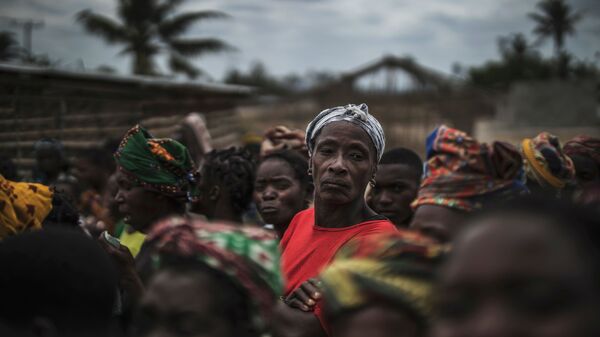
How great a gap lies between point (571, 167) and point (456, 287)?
3.83 meters

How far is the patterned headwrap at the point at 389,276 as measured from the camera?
210 centimetres

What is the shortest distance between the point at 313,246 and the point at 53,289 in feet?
5.06

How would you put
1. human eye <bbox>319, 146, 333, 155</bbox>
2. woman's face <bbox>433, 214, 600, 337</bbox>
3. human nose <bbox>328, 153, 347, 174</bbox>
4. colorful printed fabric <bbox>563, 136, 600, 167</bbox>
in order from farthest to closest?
colorful printed fabric <bbox>563, 136, 600, 167</bbox>
human eye <bbox>319, 146, 333, 155</bbox>
human nose <bbox>328, 153, 347, 174</bbox>
woman's face <bbox>433, 214, 600, 337</bbox>

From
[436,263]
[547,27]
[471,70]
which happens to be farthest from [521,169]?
[547,27]

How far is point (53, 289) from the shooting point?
2303 millimetres

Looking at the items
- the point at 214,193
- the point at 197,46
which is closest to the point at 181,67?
the point at 197,46

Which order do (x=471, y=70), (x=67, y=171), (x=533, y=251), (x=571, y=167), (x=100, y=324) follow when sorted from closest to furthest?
(x=533, y=251)
(x=100, y=324)
(x=571, y=167)
(x=67, y=171)
(x=471, y=70)

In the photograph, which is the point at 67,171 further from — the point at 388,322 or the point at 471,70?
the point at 471,70

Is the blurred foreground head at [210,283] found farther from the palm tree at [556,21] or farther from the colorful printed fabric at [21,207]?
the palm tree at [556,21]

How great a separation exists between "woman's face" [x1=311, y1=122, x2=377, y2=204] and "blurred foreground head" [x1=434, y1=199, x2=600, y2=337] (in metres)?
2.10

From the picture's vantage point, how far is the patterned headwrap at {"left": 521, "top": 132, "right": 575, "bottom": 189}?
502cm

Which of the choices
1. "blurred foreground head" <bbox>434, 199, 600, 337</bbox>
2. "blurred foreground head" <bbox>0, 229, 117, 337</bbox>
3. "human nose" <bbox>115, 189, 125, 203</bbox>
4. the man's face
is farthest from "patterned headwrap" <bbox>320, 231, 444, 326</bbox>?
the man's face

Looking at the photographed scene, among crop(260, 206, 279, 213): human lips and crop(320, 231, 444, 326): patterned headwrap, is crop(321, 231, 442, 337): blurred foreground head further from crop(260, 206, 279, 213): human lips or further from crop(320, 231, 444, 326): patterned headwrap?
crop(260, 206, 279, 213): human lips

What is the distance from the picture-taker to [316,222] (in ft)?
12.4
